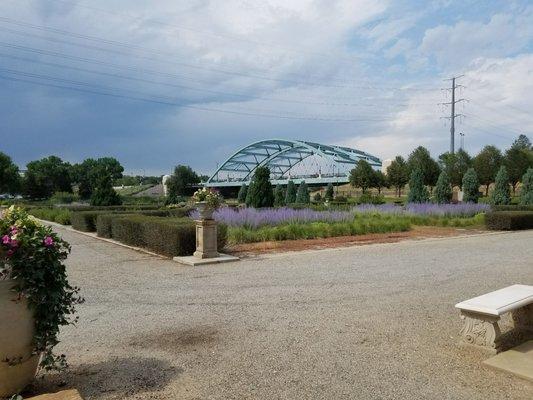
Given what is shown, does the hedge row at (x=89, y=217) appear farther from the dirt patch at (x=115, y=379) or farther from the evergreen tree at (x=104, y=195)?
the dirt patch at (x=115, y=379)

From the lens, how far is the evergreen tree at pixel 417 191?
1158 inches

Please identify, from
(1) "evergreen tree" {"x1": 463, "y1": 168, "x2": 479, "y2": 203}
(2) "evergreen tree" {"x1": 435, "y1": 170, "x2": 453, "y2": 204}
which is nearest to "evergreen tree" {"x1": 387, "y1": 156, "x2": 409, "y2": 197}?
(1) "evergreen tree" {"x1": 463, "y1": 168, "x2": 479, "y2": 203}

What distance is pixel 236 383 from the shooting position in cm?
381

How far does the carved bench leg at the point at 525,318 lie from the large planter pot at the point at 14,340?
15.5ft

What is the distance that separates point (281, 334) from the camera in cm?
506

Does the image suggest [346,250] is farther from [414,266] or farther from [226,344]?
[226,344]

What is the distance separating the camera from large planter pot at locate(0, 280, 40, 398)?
324cm

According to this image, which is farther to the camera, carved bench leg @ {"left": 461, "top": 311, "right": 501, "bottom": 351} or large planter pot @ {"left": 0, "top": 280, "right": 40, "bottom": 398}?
carved bench leg @ {"left": 461, "top": 311, "right": 501, "bottom": 351}

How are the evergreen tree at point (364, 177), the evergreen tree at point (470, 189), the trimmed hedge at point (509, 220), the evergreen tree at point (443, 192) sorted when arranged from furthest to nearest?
1. the evergreen tree at point (364, 177)
2. the evergreen tree at point (470, 189)
3. the evergreen tree at point (443, 192)
4. the trimmed hedge at point (509, 220)

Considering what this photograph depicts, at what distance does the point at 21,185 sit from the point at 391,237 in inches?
3003

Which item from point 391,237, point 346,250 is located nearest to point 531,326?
point 346,250

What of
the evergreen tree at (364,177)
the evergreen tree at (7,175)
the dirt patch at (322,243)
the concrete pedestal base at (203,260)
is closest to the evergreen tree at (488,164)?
the evergreen tree at (364,177)

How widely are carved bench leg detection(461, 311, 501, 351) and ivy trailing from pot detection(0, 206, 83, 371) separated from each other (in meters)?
3.70

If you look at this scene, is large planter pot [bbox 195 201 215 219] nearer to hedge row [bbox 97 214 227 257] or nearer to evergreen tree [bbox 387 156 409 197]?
hedge row [bbox 97 214 227 257]
